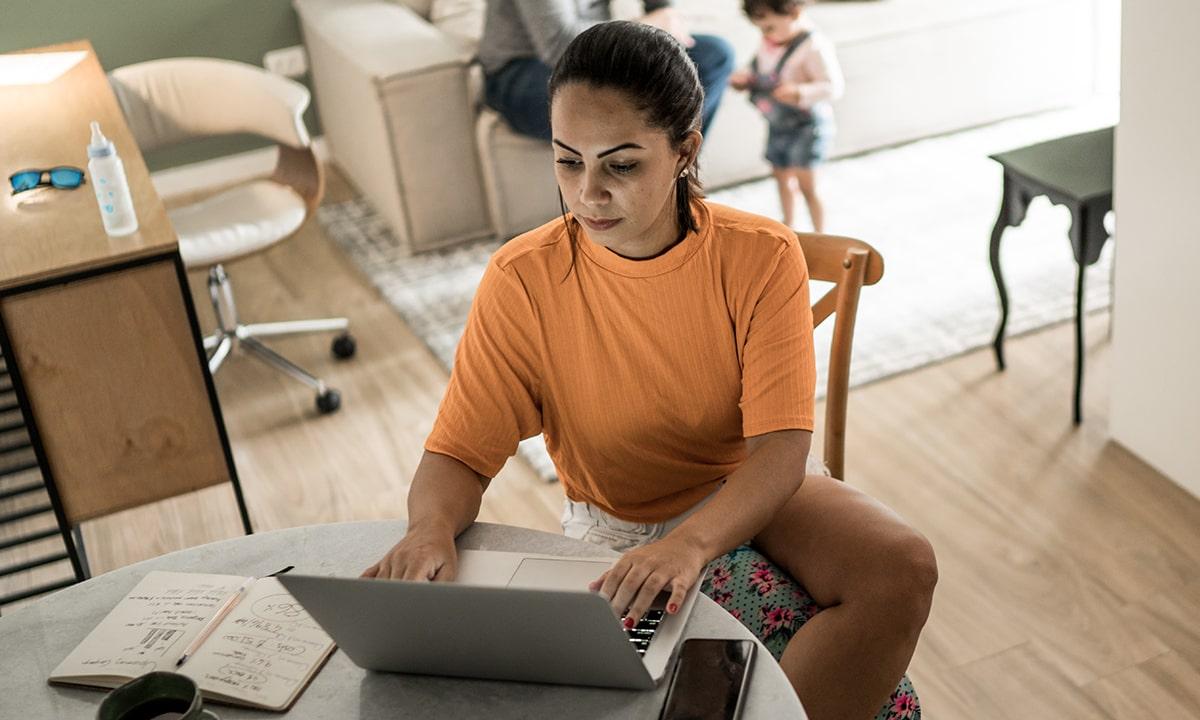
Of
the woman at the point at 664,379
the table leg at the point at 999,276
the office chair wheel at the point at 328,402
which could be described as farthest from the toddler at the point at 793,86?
the woman at the point at 664,379

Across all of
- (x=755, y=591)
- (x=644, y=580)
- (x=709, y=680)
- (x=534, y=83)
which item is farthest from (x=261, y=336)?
(x=709, y=680)

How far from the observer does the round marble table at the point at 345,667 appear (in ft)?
A: 3.90

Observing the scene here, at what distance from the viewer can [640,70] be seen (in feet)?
4.90

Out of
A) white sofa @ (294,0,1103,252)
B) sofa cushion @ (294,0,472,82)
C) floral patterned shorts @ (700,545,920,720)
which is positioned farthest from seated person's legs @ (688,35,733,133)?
floral patterned shorts @ (700,545,920,720)

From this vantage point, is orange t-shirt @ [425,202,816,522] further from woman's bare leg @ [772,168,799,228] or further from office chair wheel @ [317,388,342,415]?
woman's bare leg @ [772,168,799,228]

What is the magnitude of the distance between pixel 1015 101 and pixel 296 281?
242cm

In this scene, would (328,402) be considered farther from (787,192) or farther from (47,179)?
(787,192)

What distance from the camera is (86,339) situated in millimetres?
2252

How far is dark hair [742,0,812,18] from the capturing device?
3.39m

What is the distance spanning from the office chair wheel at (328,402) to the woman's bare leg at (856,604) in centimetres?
179

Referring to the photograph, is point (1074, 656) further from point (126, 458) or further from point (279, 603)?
point (126, 458)

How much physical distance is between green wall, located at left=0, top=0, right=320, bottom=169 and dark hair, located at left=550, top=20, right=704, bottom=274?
3.15 metres

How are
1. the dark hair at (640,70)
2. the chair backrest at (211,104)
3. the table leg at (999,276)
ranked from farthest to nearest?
the chair backrest at (211,104), the table leg at (999,276), the dark hair at (640,70)

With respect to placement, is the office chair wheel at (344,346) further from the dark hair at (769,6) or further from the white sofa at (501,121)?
the dark hair at (769,6)
